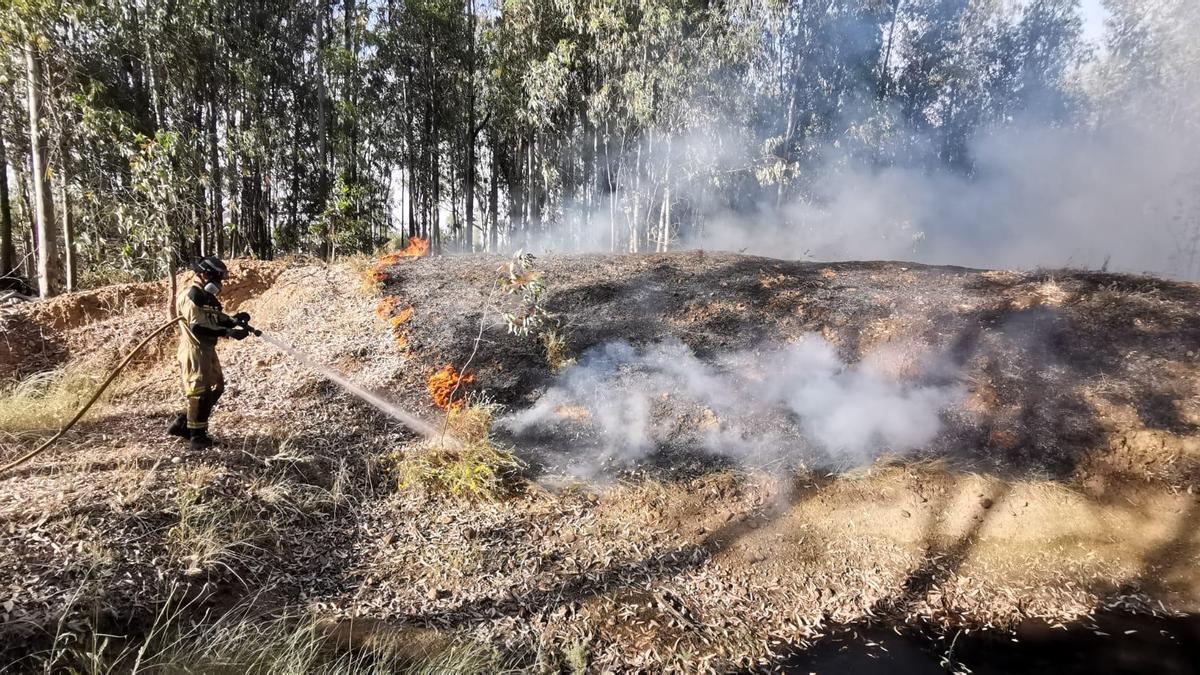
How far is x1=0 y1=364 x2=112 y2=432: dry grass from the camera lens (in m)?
4.26

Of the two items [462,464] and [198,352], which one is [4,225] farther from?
[462,464]

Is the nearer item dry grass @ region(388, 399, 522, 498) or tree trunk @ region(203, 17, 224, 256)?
dry grass @ region(388, 399, 522, 498)

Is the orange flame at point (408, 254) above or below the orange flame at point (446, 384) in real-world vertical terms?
above

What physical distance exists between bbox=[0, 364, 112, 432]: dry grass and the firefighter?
1247mm

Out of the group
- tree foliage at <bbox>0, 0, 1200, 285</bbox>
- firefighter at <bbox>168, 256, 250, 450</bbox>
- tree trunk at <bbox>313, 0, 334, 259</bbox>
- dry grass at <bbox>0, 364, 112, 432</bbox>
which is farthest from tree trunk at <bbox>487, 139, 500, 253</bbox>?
firefighter at <bbox>168, 256, 250, 450</bbox>

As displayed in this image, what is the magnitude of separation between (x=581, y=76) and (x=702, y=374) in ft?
43.3

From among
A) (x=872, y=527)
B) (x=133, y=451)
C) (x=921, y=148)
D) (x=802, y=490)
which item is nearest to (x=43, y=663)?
(x=133, y=451)

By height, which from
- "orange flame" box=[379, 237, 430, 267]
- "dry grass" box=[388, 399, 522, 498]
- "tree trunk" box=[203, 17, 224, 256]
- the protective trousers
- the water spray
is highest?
"tree trunk" box=[203, 17, 224, 256]

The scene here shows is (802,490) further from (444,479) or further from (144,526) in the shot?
(144,526)

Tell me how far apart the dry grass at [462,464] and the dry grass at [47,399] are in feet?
9.56

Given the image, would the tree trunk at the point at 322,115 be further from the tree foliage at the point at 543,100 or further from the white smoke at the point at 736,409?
the white smoke at the point at 736,409

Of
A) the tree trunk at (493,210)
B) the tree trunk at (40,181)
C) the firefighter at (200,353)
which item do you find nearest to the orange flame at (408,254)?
the tree trunk at (40,181)

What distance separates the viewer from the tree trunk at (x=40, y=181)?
6668 mm

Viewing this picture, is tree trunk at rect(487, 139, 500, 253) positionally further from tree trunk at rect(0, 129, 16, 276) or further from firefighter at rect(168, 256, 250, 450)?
firefighter at rect(168, 256, 250, 450)
